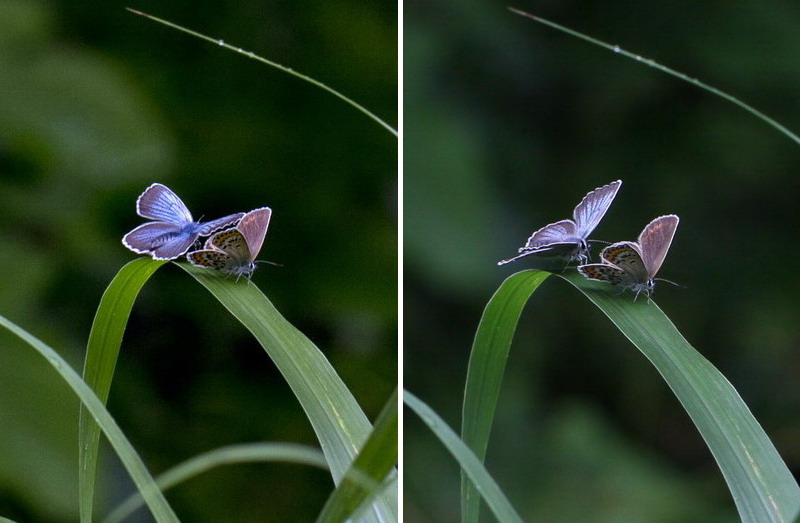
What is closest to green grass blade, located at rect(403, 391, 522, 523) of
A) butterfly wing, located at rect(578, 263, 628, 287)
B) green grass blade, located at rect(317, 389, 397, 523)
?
green grass blade, located at rect(317, 389, 397, 523)

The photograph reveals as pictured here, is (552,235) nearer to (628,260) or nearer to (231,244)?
(628,260)

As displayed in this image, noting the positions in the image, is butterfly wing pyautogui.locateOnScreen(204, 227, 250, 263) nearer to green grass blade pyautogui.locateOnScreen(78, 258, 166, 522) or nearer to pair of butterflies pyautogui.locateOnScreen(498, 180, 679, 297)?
green grass blade pyautogui.locateOnScreen(78, 258, 166, 522)

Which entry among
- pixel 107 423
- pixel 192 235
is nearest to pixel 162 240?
pixel 192 235

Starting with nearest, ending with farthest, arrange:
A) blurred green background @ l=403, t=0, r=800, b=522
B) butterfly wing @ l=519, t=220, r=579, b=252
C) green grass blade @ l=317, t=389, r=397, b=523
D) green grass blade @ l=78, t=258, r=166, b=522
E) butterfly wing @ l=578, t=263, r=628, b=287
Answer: green grass blade @ l=317, t=389, r=397, b=523, green grass blade @ l=78, t=258, r=166, b=522, butterfly wing @ l=578, t=263, r=628, b=287, butterfly wing @ l=519, t=220, r=579, b=252, blurred green background @ l=403, t=0, r=800, b=522

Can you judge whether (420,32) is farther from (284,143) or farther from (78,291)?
(78,291)

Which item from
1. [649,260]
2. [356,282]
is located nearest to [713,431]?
[649,260]

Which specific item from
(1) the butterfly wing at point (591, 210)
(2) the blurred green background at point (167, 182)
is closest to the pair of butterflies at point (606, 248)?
(1) the butterfly wing at point (591, 210)
